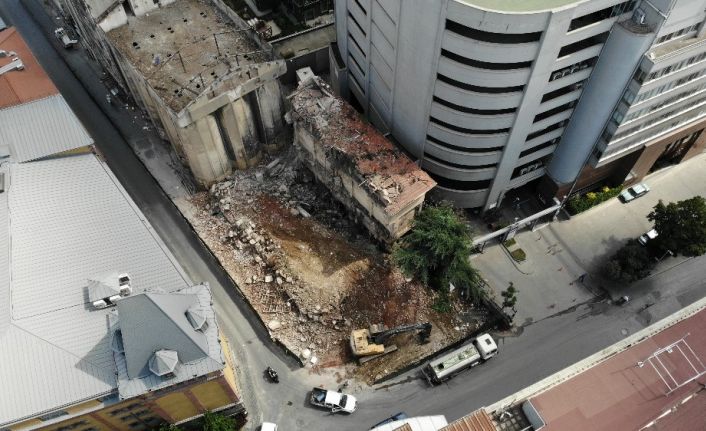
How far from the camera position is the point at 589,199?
68.2 m

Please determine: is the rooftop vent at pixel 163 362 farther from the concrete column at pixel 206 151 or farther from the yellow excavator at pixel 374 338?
the concrete column at pixel 206 151

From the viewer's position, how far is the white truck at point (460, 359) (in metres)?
57.4

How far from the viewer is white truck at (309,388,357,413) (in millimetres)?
56094

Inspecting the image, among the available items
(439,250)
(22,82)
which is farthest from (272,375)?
(22,82)

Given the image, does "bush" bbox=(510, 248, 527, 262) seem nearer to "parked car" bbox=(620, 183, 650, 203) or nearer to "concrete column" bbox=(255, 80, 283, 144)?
"parked car" bbox=(620, 183, 650, 203)

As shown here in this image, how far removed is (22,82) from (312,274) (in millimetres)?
39021

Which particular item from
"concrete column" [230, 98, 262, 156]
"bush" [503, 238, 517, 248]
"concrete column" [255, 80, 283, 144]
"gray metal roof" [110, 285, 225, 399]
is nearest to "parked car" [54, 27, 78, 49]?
"concrete column" [230, 98, 262, 156]

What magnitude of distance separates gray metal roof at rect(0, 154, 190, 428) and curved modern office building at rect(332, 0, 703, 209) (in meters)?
29.5

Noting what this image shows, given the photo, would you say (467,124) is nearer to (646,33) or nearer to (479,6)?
(479,6)

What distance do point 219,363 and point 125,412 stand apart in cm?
1061

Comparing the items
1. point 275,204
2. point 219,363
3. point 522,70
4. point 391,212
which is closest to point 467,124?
point 522,70

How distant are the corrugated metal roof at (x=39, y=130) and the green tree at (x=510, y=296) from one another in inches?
1861

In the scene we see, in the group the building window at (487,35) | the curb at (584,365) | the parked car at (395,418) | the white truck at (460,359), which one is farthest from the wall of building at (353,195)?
the curb at (584,365)

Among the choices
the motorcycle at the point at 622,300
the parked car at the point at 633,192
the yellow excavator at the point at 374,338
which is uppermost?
the parked car at the point at 633,192
